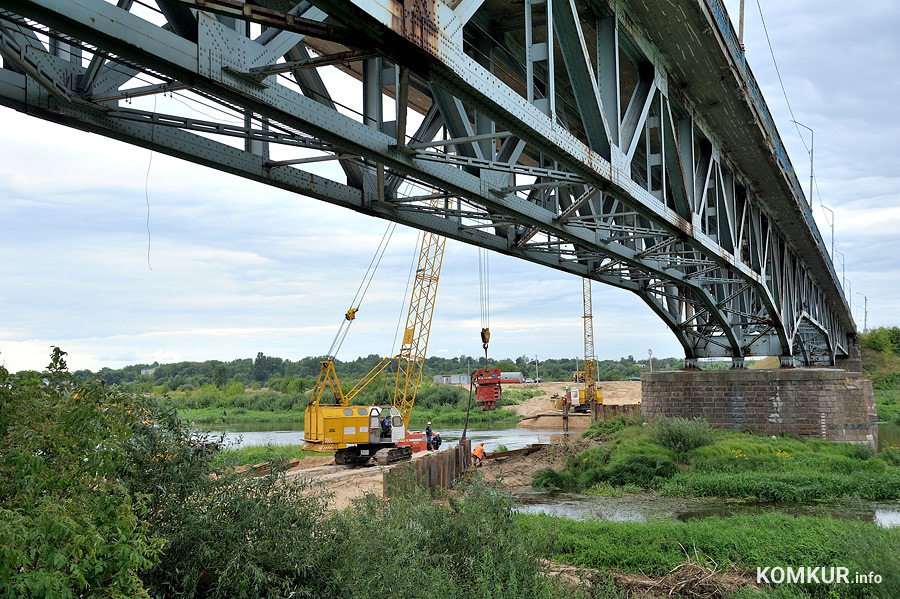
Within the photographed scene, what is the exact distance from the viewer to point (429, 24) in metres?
5.71

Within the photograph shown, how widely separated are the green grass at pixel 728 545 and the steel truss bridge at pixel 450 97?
5594 mm

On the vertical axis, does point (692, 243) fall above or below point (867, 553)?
above

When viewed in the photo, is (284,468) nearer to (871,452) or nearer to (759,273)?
(759,273)

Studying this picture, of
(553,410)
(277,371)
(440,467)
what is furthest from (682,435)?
(277,371)

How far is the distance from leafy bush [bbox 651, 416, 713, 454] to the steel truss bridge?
697cm

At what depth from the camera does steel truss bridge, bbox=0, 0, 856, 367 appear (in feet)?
18.3

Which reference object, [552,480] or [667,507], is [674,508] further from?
[552,480]

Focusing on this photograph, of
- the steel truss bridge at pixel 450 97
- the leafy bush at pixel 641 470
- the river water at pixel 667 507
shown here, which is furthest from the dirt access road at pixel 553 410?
the steel truss bridge at pixel 450 97

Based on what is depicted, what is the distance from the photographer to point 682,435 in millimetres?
22969

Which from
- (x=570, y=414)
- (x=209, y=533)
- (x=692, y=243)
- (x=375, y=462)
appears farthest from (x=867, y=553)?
(x=570, y=414)

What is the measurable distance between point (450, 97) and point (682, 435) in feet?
58.8

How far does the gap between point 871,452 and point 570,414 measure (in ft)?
102

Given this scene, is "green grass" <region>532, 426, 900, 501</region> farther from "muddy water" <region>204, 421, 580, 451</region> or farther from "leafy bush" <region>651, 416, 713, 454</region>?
"muddy water" <region>204, 421, 580, 451</region>

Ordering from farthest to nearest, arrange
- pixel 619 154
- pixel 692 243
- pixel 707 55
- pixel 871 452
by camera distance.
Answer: pixel 871 452
pixel 692 243
pixel 707 55
pixel 619 154
